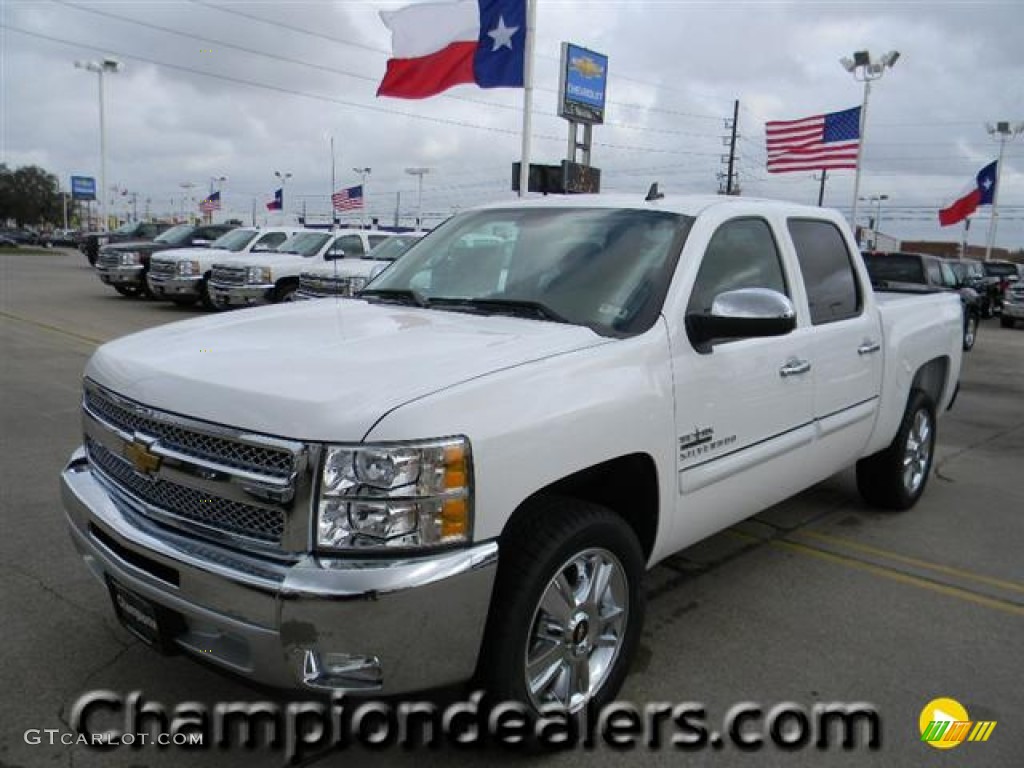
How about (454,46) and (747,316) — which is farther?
(454,46)

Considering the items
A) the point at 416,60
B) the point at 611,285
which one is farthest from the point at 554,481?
the point at 416,60

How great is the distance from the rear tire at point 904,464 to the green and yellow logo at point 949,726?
8.02 feet

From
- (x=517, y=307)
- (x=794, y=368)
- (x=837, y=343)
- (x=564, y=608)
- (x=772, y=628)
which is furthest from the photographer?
(x=837, y=343)

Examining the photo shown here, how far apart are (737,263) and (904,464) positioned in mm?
2549

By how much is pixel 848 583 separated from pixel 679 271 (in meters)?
2.10

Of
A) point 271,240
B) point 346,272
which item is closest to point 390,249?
point 346,272

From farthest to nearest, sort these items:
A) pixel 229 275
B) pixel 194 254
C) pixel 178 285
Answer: pixel 194 254 < pixel 178 285 < pixel 229 275

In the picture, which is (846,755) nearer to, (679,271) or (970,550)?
(679,271)

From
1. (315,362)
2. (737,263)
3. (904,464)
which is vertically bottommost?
(904,464)

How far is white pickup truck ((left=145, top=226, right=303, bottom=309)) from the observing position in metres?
16.6

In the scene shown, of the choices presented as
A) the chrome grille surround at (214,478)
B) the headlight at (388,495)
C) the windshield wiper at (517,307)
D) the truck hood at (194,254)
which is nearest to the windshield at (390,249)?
the truck hood at (194,254)

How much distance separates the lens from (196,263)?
54.8ft

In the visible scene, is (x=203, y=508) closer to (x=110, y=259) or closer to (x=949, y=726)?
(x=949, y=726)

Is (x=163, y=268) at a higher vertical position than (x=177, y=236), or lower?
lower
